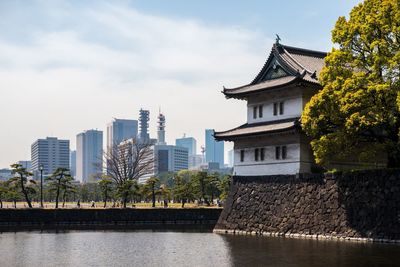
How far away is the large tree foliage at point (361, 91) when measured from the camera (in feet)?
108

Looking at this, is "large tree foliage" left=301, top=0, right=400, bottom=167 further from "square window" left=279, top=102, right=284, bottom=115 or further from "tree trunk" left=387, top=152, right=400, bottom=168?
"square window" left=279, top=102, right=284, bottom=115

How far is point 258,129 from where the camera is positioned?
143 feet

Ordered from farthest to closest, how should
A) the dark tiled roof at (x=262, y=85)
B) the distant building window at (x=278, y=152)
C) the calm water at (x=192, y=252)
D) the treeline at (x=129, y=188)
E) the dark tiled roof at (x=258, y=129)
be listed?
the treeline at (x=129, y=188), the distant building window at (x=278, y=152), the dark tiled roof at (x=262, y=85), the dark tiled roof at (x=258, y=129), the calm water at (x=192, y=252)

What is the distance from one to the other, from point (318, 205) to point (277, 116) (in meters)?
9.03

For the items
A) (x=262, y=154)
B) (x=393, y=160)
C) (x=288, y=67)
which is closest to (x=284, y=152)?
(x=262, y=154)

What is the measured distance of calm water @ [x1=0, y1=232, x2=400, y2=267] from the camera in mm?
25953

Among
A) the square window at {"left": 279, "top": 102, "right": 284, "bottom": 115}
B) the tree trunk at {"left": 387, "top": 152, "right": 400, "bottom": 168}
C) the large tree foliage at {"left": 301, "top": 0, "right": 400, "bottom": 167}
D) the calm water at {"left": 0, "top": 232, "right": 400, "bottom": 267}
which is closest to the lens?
the calm water at {"left": 0, "top": 232, "right": 400, "bottom": 267}

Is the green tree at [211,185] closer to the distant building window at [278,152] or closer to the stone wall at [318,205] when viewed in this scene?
the stone wall at [318,205]

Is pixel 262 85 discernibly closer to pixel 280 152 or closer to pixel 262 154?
pixel 262 154

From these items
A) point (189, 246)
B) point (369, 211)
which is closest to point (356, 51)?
point (369, 211)

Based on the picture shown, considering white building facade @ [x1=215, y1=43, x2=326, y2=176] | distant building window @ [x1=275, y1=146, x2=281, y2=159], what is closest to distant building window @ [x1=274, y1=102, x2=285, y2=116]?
white building facade @ [x1=215, y1=43, x2=326, y2=176]

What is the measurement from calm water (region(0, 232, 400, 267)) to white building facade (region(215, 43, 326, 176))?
702 cm

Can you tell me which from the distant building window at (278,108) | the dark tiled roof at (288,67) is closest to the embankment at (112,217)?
the dark tiled roof at (288,67)

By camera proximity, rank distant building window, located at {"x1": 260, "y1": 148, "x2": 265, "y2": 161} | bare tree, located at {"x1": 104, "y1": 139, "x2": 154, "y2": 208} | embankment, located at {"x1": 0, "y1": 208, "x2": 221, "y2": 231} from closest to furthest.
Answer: distant building window, located at {"x1": 260, "y1": 148, "x2": 265, "y2": 161} < embankment, located at {"x1": 0, "y1": 208, "x2": 221, "y2": 231} < bare tree, located at {"x1": 104, "y1": 139, "x2": 154, "y2": 208}
